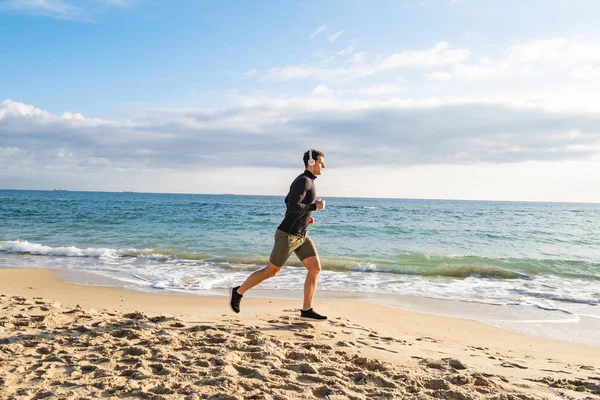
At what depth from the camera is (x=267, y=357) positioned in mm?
3889

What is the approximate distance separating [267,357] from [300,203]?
1.83 metres

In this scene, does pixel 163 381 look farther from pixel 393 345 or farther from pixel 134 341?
pixel 393 345

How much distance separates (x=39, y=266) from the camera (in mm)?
10375

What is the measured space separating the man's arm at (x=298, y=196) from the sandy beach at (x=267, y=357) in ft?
4.81

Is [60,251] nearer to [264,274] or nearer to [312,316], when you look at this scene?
[264,274]

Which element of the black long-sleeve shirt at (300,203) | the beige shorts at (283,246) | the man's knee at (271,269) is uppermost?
the black long-sleeve shirt at (300,203)

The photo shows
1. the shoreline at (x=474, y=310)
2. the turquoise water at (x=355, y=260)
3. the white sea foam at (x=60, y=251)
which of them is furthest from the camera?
the white sea foam at (x=60, y=251)

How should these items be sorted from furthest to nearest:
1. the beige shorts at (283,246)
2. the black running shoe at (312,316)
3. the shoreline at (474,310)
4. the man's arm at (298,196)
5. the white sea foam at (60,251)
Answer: the white sea foam at (60,251) < the shoreline at (474,310) < the black running shoe at (312,316) < the beige shorts at (283,246) < the man's arm at (298,196)

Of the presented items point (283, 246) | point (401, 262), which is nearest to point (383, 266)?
point (401, 262)

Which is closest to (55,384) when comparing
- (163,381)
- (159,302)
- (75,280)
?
(163,381)

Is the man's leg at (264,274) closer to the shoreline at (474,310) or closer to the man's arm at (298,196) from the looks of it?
the man's arm at (298,196)

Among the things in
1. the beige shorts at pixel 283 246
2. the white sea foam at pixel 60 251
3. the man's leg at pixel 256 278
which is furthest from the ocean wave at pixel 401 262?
the beige shorts at pixel 283 246

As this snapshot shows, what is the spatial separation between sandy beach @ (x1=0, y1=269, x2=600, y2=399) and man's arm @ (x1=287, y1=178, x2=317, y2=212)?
57.8 inches

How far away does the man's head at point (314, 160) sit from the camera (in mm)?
5176
